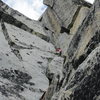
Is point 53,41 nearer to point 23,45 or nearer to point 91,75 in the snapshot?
point 23,45

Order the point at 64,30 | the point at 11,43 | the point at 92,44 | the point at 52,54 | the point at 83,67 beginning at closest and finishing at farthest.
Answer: the point at 83,67 < the point at 92,44 < the point at 11,43 < the point at 52,54 < the point at 64,30

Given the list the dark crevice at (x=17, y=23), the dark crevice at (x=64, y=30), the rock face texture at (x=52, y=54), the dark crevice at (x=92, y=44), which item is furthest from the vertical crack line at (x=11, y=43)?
the dark crevice at (x=92, y=44)

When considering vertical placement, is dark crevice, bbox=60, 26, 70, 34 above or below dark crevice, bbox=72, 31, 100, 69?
below

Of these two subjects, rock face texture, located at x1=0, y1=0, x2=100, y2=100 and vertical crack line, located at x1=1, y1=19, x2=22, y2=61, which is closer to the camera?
rock face texture, located at x1=0, y1=0, x2=100, y2=100

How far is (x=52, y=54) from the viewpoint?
481cm

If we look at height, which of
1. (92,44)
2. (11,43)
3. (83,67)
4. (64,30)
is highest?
(92,44)

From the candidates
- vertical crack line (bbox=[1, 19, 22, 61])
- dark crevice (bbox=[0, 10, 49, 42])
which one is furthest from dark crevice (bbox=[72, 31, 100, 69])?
dark crevice (bbox=[0, 10, 49, 42])

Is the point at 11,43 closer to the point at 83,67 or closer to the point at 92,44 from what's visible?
the point at 92,44

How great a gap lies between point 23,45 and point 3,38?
28 cm

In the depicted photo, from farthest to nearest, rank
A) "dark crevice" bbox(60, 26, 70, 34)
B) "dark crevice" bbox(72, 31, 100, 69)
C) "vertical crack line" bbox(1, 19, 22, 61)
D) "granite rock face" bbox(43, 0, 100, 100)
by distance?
"dark crevice" bbox(60, 26, 70, 34), "vertical crack line" bbox(1, 19, 22, 61), "dark crevice" bbox(72, 31, 100, 69), "granite rock face" bbox(43, 0, 100, 100)

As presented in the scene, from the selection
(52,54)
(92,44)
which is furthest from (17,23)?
(92,44)

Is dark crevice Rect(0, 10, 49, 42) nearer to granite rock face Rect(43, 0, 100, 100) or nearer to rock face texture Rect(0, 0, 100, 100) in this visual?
rock face texture Rect(0, 0, 100, 100)

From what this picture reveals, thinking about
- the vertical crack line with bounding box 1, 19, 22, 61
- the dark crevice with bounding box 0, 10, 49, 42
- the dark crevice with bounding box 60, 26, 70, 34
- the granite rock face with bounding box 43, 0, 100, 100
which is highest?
A: the granite rock face with bounding box 43, 0, 100, 100

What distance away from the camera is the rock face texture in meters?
2.14
